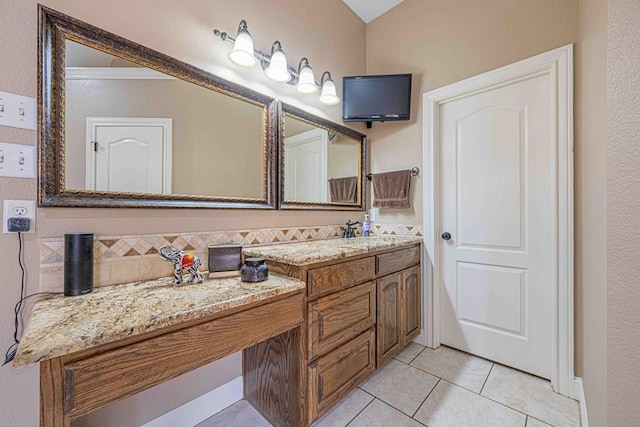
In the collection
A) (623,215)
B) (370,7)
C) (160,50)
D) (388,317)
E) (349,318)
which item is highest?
(370,7)

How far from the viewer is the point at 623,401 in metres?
0.79

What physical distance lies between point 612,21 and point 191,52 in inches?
70.1

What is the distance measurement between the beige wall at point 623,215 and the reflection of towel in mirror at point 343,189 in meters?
1.66

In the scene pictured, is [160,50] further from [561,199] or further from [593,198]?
[561,199]

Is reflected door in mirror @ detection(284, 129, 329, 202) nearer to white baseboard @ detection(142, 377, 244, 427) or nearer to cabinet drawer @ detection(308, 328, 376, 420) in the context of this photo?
cabinet drawer @ detection(308, 328, 376, 420)

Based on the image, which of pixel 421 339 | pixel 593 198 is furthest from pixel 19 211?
pixel 421 339

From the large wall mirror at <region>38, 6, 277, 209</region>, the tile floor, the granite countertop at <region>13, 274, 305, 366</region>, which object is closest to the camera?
the granite countertop at <region>13, 274, 305, 366</region>

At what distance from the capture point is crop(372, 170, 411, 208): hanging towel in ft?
7.46

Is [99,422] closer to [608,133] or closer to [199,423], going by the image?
[199,423]

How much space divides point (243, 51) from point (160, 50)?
1.37 feet

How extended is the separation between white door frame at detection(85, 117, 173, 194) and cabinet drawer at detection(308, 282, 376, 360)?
3.32 ft

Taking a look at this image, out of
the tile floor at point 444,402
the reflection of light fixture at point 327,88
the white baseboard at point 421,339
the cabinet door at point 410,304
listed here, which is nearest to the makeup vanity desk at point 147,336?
the tile floor at point 444,402

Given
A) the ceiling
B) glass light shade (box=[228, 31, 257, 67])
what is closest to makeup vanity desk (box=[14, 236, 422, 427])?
glass light shade (box=[228, 31, 257, 67])

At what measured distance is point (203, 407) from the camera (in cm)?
141
